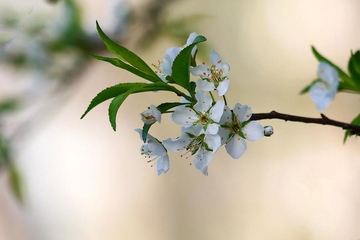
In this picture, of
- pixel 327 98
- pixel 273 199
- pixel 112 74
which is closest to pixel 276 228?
pixel 273 199

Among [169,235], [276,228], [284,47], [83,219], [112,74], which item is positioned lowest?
[276,228]

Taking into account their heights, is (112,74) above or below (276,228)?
above

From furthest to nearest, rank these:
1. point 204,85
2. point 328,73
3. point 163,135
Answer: point 163,135 → point 204,85 → point 328,73

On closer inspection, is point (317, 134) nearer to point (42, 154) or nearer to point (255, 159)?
point (255, 159)

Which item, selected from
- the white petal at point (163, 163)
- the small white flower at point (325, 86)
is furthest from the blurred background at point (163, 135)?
the small white flower at point (325, 86)

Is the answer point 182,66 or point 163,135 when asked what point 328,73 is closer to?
point 182,66

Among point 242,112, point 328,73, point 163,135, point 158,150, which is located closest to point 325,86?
point 328,73

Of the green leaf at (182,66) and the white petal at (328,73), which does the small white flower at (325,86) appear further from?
the green leaf at (182,66)
